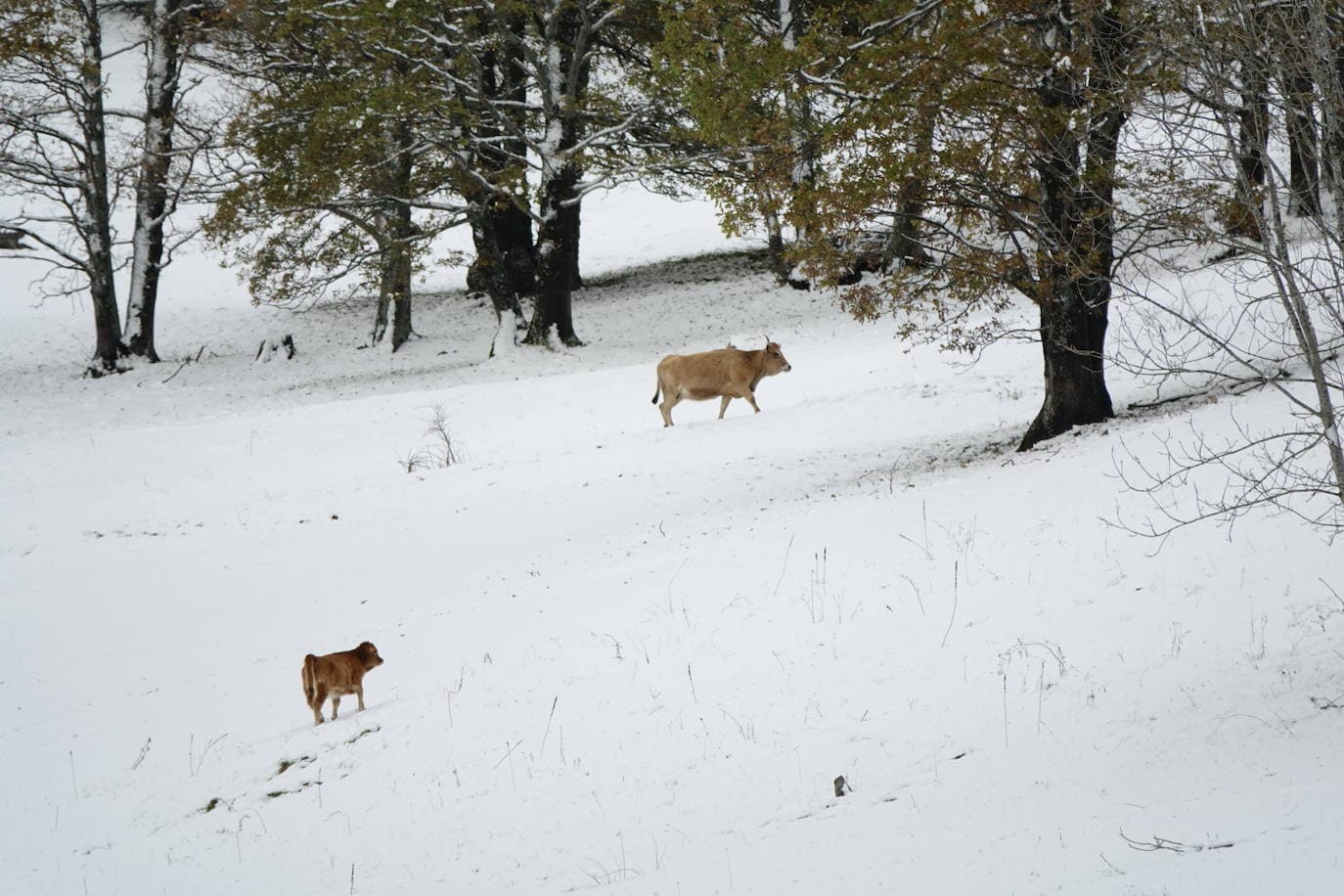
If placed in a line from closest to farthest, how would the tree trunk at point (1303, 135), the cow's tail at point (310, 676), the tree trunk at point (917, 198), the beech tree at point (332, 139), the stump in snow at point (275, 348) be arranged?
the tree trunk at point (1303, 135)
the cow's tail at point (310, 676)
the tree trunk at point (917, 198)
the beech tree at point (332, 139)
the stump in snow at point (275, 348)

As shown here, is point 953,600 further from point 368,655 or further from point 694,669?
point 368,655

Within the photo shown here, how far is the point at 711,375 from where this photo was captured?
17750 mm

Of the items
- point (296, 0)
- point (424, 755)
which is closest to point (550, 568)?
point (424, 755)

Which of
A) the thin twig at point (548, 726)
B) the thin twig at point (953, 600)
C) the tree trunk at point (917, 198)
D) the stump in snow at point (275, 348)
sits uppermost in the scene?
the tree trunk at point (917, 198)

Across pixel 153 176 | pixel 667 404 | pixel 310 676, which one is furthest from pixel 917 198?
pixel 153 176

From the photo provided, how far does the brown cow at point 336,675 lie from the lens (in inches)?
324

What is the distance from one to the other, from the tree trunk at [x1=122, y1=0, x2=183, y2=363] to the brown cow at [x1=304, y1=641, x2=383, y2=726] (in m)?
23.5

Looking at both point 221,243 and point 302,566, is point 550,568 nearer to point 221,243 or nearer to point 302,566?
point 302,566

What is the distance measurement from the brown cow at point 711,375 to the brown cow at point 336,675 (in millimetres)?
9743

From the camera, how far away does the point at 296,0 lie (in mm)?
24234

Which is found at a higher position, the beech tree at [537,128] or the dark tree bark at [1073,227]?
the beech tree at [537,128]

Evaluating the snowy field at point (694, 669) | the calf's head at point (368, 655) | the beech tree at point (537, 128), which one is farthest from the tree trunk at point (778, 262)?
the calf's head at point (368, 655)

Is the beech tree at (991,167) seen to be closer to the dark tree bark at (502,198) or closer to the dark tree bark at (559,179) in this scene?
the dark tree bark at (559,179)

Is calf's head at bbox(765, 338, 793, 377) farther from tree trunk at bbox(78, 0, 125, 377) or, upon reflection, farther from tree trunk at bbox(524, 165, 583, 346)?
tree trunk at bbox(78, 0, 125, 377)
